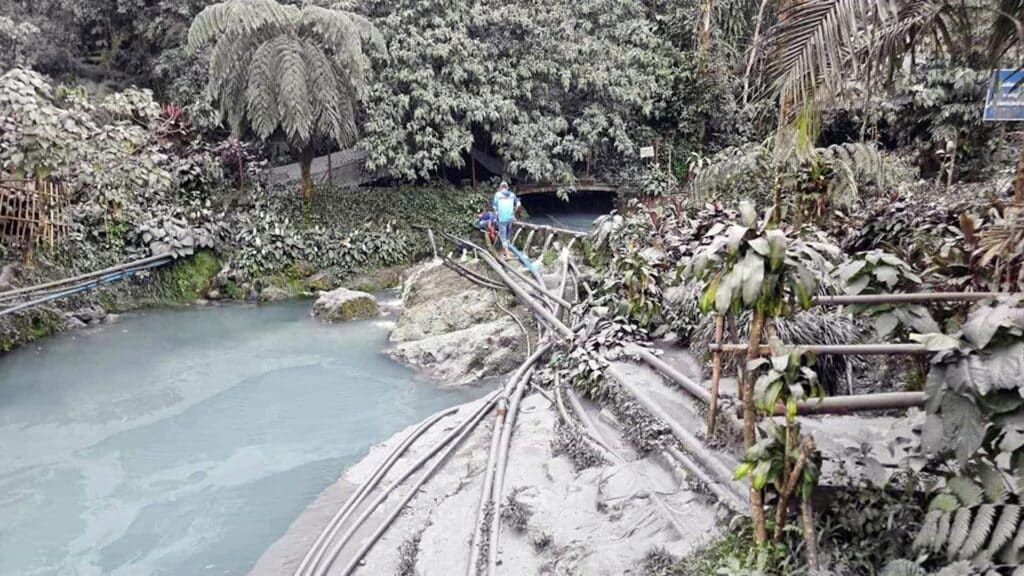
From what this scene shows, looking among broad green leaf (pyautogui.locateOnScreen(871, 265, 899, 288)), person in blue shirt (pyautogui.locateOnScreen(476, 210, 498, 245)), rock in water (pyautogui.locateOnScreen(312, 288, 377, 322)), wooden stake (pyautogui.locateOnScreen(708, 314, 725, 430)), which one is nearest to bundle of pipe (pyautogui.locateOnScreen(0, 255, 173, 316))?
rock in water (pyautogui.locateOnScreen(312, 288, 377, 322))

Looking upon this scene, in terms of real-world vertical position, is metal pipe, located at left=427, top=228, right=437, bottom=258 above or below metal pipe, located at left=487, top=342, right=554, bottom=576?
above

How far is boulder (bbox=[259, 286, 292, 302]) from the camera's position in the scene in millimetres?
11320

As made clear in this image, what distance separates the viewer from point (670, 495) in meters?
3.51

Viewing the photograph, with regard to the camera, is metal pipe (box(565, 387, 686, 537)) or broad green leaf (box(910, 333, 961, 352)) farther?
metal pipe (box(565, 387, 686, 537))

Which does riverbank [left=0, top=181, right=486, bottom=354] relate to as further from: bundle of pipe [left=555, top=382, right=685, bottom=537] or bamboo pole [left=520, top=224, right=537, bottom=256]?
A: bundle of pipe [left=555, top=382, right=685, bottom=537]

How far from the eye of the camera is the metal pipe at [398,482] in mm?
3855

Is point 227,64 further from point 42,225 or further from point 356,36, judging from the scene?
point 42,225

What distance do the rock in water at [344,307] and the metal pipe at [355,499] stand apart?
4.61m

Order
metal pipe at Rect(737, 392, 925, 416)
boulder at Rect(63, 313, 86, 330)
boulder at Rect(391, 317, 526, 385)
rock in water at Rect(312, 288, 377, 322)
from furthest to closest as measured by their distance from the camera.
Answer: rock in water at Rect(312, 288, 377, 322), boulder at Rect(63, 313, 86, 330), boulder at Rect(391, 317, 526, 385), metal pipe at Rect(737, 392, 925, 416)

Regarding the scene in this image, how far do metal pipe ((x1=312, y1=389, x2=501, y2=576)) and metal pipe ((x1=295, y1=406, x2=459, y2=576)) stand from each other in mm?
73

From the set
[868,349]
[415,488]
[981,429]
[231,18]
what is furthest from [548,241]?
[981,429]

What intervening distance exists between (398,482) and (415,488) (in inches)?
6.7

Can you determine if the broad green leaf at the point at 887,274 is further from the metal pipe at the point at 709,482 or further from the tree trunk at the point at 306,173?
the tree trunk at the point at 306,173

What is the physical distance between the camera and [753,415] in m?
2.77
